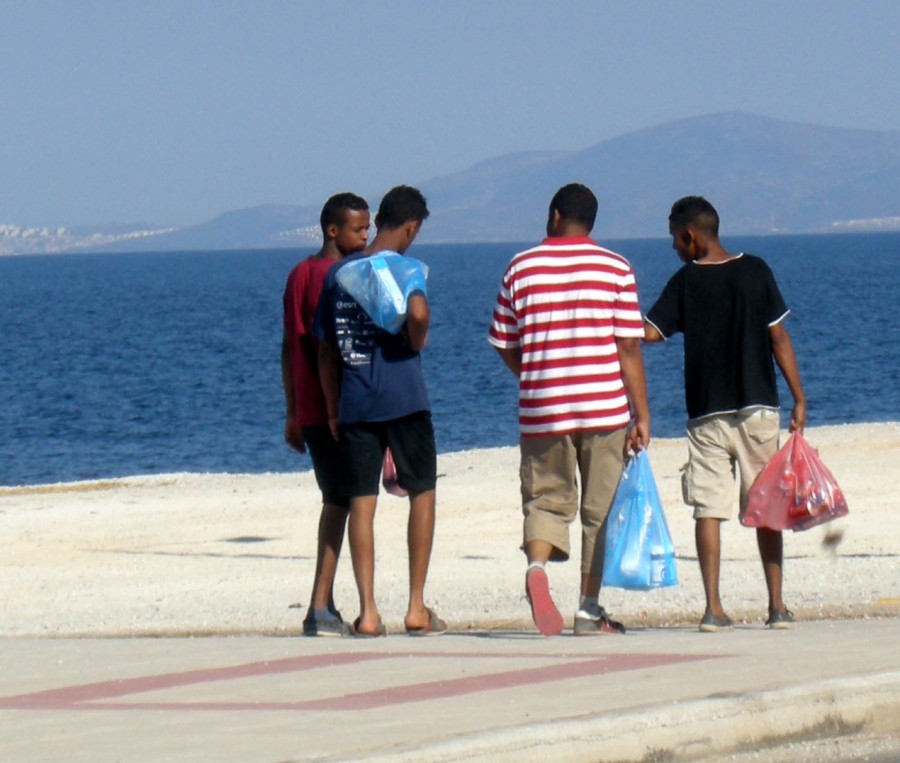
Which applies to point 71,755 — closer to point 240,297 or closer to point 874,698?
point 874,698

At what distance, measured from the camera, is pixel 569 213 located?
8.00 metres

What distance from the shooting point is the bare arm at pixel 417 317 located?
785cm

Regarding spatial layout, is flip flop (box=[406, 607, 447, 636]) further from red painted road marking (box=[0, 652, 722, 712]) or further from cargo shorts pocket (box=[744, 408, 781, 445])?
cargo shorts pocket (box=[744, 408, 781, 445])

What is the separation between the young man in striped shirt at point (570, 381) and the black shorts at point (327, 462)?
780 mm

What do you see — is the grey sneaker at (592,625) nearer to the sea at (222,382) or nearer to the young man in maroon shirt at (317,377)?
the young man in maroon shirt at (317,377)

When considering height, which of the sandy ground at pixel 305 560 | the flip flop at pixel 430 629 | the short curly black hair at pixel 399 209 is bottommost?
the sandy ground at pixel 305 560

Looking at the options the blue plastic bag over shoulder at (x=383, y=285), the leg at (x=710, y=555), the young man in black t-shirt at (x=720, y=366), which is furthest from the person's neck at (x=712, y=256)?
the blue plastic bag over shoulder at (x=383, y=285)

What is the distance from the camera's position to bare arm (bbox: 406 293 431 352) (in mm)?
7852

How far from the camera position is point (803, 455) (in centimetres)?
806

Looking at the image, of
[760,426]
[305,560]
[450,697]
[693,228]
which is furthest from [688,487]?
[305,560]

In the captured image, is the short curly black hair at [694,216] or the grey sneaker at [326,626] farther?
the grey sneaker at [326,626]

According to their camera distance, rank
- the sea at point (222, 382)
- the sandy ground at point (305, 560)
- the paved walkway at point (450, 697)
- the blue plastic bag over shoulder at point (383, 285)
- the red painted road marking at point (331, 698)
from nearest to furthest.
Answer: the paved walkway at point (450, 697) → the red painted road marking at point (331, 698) → the blue plastic bag over shoulder at point (383, 285) → the sandy ground at point (305, 560) → the sea at point (222, 382)

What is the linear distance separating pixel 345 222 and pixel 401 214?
0.31 m

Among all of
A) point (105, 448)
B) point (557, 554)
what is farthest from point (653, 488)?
point (105, 448)
